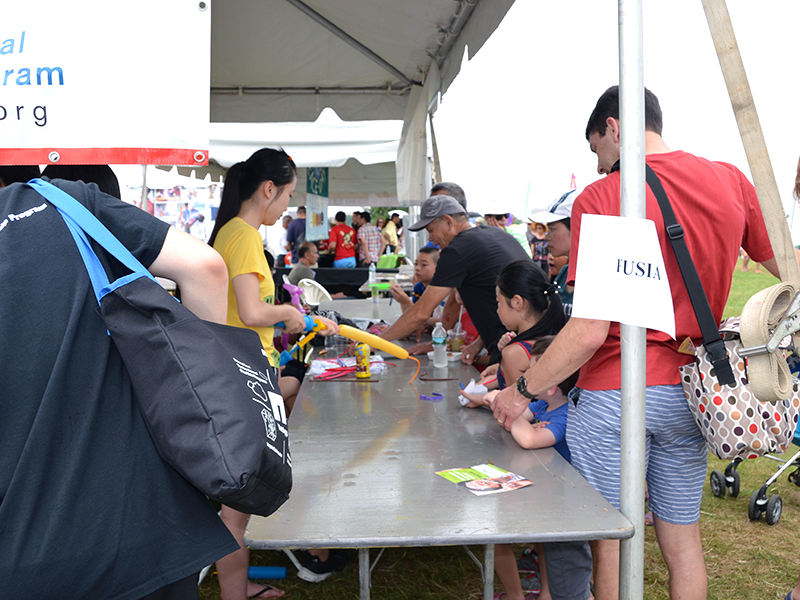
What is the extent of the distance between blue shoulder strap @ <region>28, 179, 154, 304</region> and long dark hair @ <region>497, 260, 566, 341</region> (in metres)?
1.75

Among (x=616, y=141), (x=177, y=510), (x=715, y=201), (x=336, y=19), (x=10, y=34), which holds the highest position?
(x=336, y=19)

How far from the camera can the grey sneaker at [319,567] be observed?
8.66 ft

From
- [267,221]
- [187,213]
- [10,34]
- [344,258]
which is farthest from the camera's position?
[187,213]

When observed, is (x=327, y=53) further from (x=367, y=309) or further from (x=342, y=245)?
(x=342, y=245)

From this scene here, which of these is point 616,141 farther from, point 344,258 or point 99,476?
point 344,258

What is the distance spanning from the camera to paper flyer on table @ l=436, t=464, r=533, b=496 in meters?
1.50

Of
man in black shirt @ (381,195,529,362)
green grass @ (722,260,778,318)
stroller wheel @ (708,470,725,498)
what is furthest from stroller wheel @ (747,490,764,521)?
green grass @ (722,260,778,318)

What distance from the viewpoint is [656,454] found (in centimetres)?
169

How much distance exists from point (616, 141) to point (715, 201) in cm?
32

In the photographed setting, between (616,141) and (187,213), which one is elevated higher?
(187,213)

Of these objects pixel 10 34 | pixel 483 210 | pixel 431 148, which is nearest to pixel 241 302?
pixel 10 34

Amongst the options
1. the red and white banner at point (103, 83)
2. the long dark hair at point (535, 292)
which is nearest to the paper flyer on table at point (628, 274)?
the red and white banner at point (103, 83)

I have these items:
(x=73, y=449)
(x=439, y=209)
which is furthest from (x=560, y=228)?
(x=73, y=449)

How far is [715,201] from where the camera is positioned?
1.60 meters
